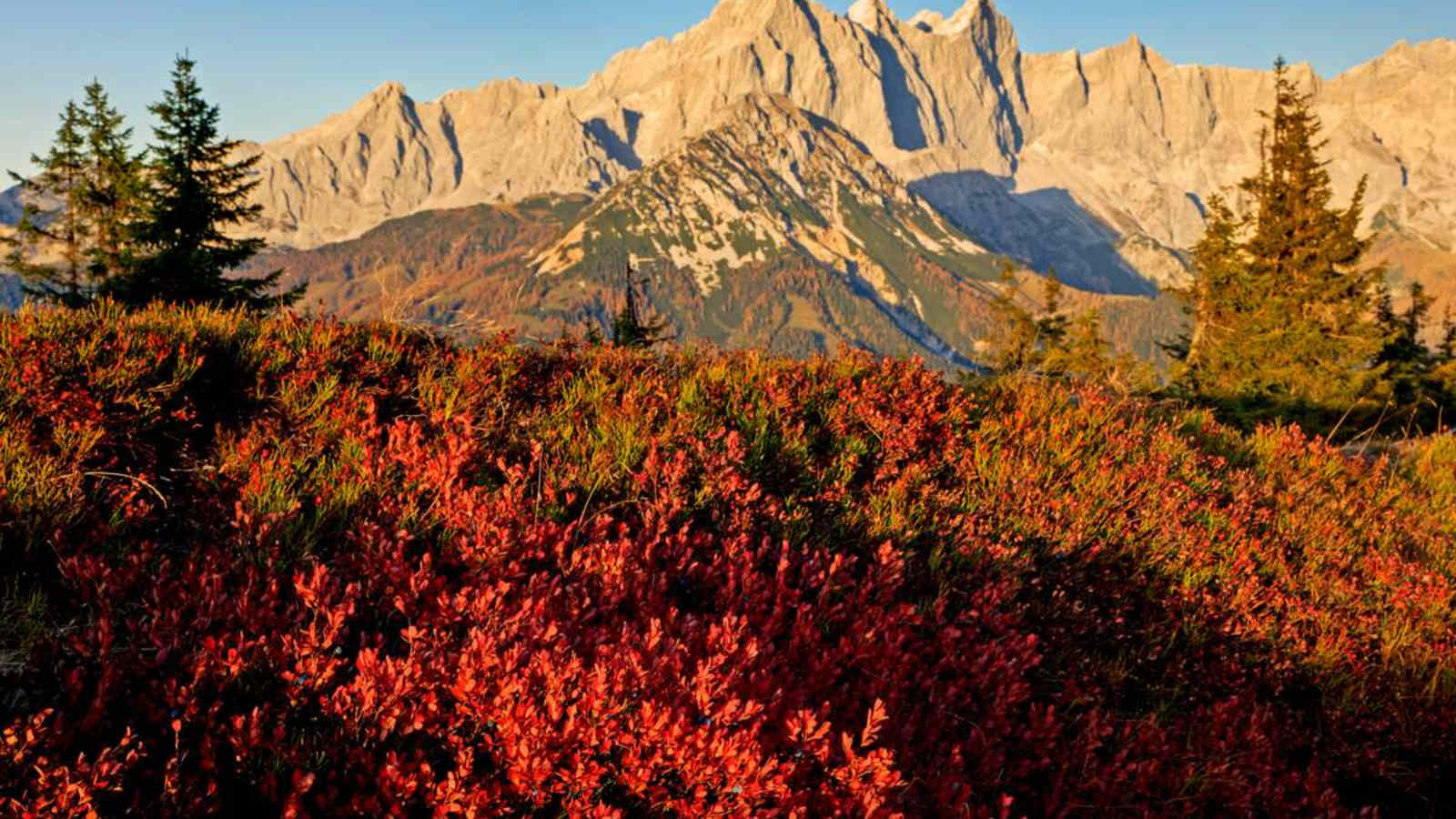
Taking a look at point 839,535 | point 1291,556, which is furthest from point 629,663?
point 1291,556

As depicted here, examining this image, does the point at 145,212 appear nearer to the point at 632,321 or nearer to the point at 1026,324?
the point at 632,321

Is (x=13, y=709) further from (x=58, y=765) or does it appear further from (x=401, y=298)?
(x=401, y=298)

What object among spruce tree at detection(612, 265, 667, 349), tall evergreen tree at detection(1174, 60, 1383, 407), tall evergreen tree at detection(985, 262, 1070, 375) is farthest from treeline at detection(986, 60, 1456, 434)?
spruce tree at detection(612, 265, 667, 349)

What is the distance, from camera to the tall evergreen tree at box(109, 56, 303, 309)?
28125 millimetres

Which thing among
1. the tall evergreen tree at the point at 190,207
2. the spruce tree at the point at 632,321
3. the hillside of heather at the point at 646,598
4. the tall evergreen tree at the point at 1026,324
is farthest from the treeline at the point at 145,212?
the tall evergreen tree at the point at 1026,324

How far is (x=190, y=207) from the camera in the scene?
29938 mm

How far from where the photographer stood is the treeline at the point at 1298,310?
29.3 metres

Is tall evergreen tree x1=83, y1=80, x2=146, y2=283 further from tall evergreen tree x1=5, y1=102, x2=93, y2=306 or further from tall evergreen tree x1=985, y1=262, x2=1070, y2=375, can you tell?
tall evergreen tree x1=985, y1=262, x2=1070, y2=375

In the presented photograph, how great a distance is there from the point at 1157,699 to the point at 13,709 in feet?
15.8

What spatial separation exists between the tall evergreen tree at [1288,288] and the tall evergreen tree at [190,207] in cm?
3780

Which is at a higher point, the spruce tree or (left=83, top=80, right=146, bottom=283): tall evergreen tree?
(left=83, top=80, right=146, bottom=283): tall evergreen tree

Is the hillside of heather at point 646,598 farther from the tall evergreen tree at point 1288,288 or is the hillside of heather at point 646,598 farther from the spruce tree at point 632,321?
the tall evergreen tree at point 1288,288

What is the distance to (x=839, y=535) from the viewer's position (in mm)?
4398

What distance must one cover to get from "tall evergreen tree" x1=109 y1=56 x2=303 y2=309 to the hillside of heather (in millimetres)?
27871
